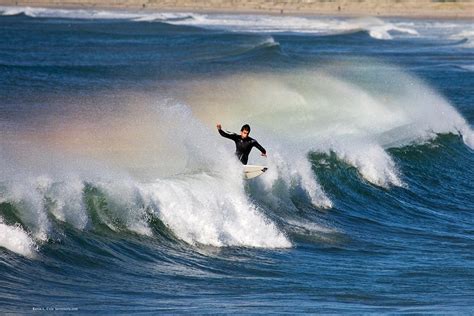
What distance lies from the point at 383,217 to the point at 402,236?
1.75 m

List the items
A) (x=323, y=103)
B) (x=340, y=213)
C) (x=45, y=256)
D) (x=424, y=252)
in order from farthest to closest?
(x=323, y=103) < (x=340, y=213) < (x=424, y=252) < (x=45, y=256)

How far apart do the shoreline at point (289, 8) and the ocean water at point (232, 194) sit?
51.7 metres

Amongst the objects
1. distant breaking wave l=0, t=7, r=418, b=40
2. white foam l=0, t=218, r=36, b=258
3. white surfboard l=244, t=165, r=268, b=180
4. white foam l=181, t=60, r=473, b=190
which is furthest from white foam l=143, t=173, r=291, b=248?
distant breaking wave l=0, t=7, r=418, b=40

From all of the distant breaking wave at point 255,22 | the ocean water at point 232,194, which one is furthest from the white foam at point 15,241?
the distant breaking wave at point 255,22

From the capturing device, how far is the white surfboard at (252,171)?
60.6 ft

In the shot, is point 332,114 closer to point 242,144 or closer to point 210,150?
point 210,150

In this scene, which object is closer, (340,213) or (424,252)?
(424,252)

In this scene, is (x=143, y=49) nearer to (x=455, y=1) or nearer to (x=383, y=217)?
(x=383, y=217)

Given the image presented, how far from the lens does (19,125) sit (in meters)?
27.2

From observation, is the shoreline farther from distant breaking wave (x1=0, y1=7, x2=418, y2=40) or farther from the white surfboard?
the white surfboard

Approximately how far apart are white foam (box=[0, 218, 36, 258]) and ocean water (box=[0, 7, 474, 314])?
2cm

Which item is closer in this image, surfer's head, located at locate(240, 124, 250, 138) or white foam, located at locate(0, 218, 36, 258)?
white foam, located at locate(0, 218, 36, 258)

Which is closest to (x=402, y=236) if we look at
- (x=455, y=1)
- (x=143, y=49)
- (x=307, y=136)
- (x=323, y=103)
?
(x=307, y=136)

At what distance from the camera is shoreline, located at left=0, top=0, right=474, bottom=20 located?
92.7 meters
